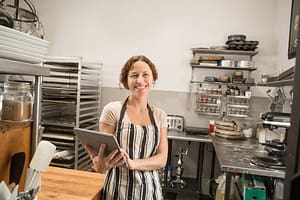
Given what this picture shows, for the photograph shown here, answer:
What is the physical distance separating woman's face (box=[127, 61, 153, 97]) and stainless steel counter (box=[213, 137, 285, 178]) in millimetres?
850

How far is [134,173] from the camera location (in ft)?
4.57

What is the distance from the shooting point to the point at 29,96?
31.8 inches

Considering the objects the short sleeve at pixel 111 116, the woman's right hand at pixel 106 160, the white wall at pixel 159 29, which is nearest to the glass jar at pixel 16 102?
the woman's right hand at pixel 106 160

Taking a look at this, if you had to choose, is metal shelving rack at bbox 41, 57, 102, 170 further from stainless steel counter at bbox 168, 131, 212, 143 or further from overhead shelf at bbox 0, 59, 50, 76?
overhead shelf at bbox 0, 59, 50, 76

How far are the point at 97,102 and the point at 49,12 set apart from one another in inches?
62.4

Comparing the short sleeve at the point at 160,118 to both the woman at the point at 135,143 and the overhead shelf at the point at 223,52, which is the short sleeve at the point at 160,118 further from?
the overhead shelf at the point at 223,52

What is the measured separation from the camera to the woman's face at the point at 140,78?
1460mm

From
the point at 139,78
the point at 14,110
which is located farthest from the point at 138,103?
the point at 14,110

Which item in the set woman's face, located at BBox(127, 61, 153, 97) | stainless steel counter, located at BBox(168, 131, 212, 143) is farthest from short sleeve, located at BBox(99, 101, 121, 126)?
stainless steel counter, located at BBox(168, 131, 212, 143)

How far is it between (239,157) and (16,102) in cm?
184

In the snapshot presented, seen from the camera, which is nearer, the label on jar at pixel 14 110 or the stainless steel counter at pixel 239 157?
the label on jar at pixel 14 110

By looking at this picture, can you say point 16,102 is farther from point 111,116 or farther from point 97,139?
point 111,116

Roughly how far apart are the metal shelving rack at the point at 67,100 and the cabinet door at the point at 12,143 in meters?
2.37

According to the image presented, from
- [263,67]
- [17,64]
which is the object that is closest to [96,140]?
[17,64]
